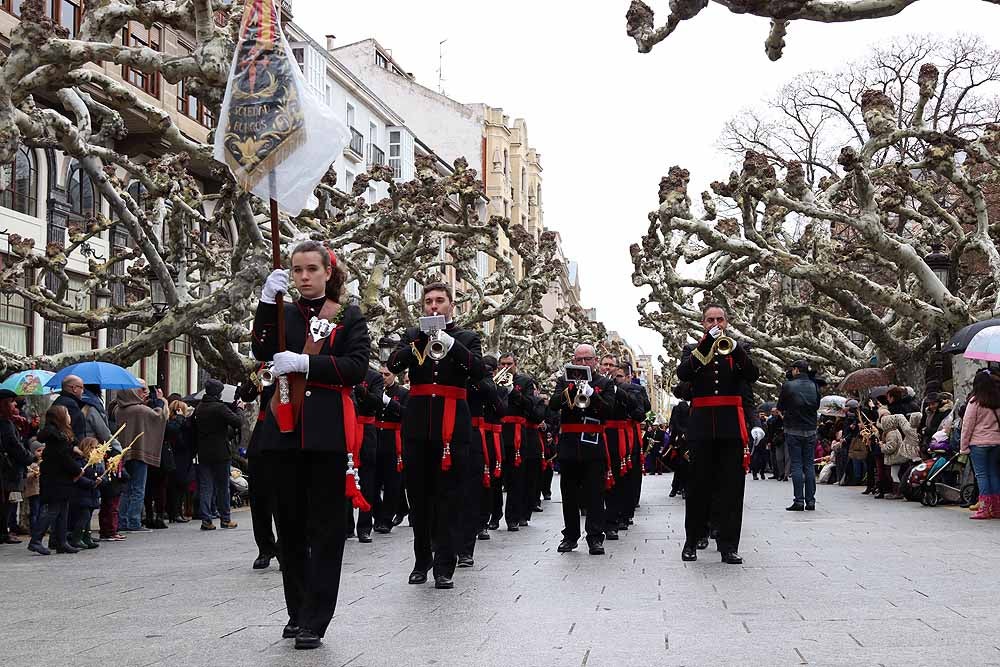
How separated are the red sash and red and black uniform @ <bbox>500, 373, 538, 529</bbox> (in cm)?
568

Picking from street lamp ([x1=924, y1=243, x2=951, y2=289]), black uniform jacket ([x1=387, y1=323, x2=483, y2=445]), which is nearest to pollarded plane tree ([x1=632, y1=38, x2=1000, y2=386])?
street lamp ([x1=924, y1=243, x2=951, y2=289])

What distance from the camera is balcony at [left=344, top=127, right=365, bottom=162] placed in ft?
182

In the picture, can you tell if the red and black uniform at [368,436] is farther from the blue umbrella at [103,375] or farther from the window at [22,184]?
the window at [22,184]

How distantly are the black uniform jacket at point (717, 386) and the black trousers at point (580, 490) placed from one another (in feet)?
4.09

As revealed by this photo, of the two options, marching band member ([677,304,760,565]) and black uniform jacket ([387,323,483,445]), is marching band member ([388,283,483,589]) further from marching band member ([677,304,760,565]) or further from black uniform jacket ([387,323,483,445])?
marching band member ([677,304,760,565])

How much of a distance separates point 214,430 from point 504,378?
4637 millimetres

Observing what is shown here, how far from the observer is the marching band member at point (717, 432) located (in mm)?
11047

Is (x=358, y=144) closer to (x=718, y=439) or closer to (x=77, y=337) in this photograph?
(x=77, y=337)

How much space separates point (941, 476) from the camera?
1900 cm

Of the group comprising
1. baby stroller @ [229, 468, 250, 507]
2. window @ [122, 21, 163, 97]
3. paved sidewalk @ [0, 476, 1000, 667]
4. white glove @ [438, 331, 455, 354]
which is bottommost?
paved sidewalk @ [0, 476, 1000, 667]

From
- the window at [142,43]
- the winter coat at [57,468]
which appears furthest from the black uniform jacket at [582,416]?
the window at [142,43]

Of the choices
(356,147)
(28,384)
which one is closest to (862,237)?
(28,384)

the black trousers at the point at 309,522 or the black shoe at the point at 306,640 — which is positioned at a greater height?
the black trousers at the point at 309,522

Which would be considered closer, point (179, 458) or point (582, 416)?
point (582, 416)
